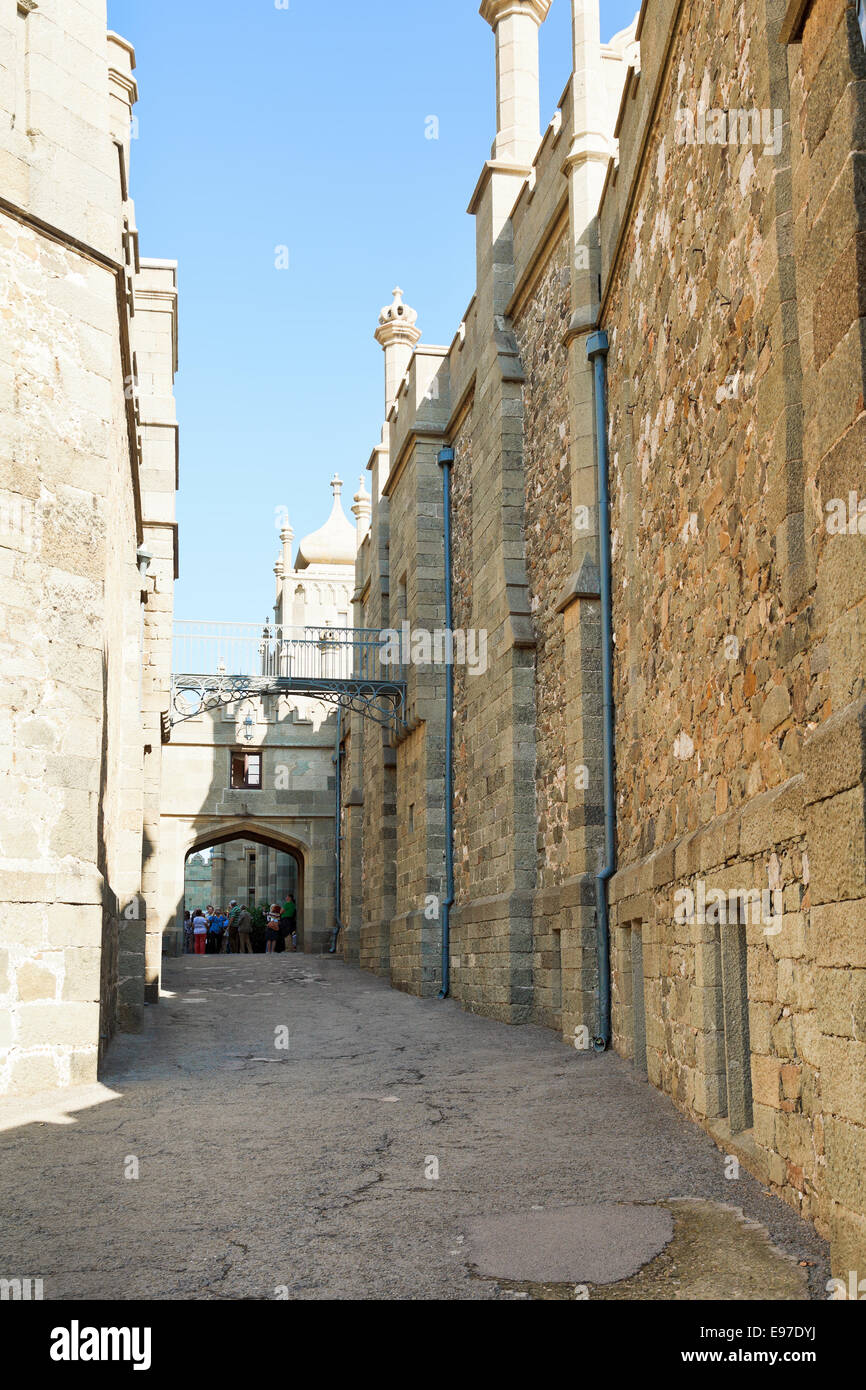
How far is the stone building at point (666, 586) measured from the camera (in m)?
3.53

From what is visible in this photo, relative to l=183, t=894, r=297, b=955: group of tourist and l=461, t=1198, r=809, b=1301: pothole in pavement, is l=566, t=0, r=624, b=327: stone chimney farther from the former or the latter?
l=183, t=894, r=297, b=955: group of tourist

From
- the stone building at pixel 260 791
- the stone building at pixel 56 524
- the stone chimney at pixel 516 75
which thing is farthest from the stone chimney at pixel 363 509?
the stone building at pixel 56 524

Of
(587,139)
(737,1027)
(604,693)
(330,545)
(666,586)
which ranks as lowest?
(737,1027)

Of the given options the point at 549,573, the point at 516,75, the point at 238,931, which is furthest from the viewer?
the point at 238,931

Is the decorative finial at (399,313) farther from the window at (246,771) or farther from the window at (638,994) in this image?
the window at (638,994)

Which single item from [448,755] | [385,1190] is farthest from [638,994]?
[448,755]

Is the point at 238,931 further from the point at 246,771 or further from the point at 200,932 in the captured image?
the point at 246,771

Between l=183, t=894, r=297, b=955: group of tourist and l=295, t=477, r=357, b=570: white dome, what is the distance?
34.9ft

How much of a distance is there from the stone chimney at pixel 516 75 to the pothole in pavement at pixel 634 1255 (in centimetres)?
1152

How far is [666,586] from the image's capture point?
7.41 meters

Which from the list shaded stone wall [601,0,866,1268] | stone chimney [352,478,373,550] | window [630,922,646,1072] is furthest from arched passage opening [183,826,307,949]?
shaded stone wall [601,0,866,1268]

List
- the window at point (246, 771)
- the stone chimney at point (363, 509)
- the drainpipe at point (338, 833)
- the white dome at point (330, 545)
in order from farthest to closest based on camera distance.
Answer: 1. the white dome at point (330, 545)
2. the stone chimney at point (363, 509)
3. the window at point (246, 771)
4. the drainpipe at point (338, 833)

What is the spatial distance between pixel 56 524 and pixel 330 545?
93.9 ft
